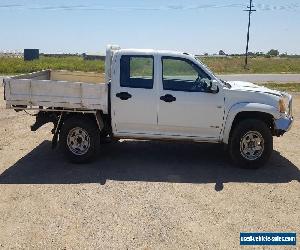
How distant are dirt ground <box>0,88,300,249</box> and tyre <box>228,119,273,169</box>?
200mm

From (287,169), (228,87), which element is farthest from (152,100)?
(287,169)

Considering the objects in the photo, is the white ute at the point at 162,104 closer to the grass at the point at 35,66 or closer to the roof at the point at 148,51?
the roof at the point at 148,51

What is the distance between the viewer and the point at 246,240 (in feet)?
15.0

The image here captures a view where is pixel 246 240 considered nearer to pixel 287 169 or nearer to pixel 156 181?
pixel 156 181

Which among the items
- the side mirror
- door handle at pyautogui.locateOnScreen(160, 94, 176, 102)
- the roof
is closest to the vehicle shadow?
door handle at pyautogui.locateOnScreen(160, 94, 176, 102)

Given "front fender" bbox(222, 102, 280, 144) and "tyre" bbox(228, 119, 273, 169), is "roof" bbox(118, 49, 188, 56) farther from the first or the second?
"tyre" bbox(228, 119, 273, 169)

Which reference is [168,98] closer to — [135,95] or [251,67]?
[135,95]

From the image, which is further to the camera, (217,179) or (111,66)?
(111,66)

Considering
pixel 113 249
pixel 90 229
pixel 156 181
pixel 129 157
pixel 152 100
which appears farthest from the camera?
pixel 129 157

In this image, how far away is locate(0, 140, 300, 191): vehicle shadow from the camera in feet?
21.8

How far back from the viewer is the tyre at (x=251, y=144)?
23.3 ft

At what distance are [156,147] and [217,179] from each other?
2.33 m

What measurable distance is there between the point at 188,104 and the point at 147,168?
144cm

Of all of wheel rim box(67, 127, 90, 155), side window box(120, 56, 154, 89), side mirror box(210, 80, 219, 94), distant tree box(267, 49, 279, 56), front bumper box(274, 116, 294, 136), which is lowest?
wheel rim box(67, 127, 90, 155)
